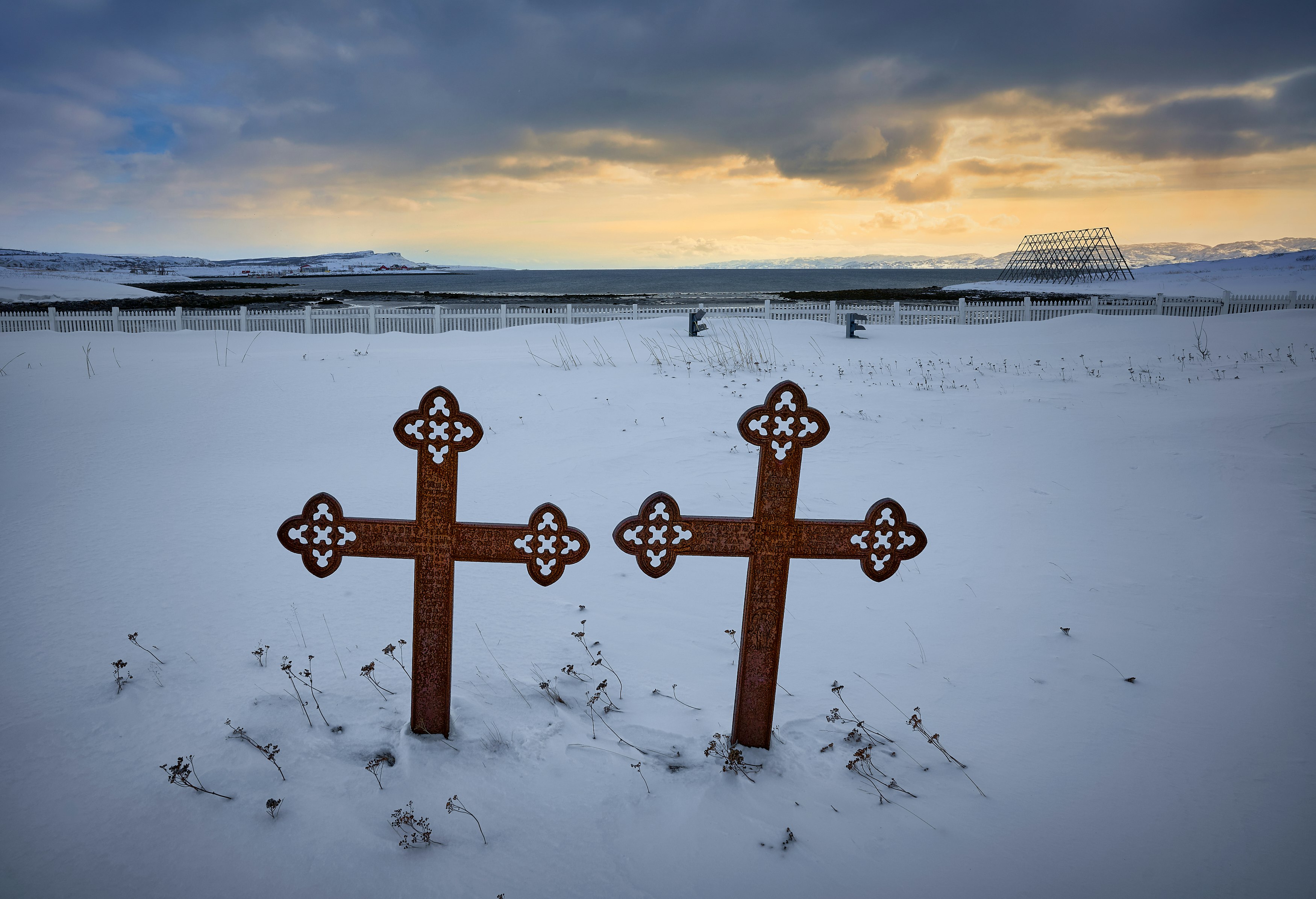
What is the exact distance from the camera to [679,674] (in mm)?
3412

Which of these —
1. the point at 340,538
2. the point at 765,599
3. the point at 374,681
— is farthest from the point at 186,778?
the point at 765,599

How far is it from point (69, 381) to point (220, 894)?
10297 mm

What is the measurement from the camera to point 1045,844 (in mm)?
2357

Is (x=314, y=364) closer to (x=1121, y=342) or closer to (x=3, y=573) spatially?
(x=3, y=573)

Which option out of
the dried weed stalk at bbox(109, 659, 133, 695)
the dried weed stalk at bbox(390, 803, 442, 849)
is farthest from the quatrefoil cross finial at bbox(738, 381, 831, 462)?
the dried weed stalk at bbox(109, 659, 133, 695)

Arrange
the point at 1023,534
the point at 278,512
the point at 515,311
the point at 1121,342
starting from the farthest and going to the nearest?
the point at 515,311, the point at 1121,342, the point at 278,512, the point at 1023,534

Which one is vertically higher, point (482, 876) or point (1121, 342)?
point (1121, 342)

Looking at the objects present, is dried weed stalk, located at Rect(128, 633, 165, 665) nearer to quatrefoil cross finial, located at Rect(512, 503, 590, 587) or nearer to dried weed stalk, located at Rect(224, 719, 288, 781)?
dried weed stalk, located at Rect(224, 719, 288, 781)

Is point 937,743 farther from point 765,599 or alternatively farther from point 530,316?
point 530,316

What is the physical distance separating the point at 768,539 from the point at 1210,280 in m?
49.1

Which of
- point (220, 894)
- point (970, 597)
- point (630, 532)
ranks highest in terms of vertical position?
point (630, 532)

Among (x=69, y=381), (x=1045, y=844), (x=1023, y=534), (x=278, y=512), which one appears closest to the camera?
(x=1045, y=844)

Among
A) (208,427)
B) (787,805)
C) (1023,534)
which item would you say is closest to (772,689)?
(787,805)

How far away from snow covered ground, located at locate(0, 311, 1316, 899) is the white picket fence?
41.2 ft
